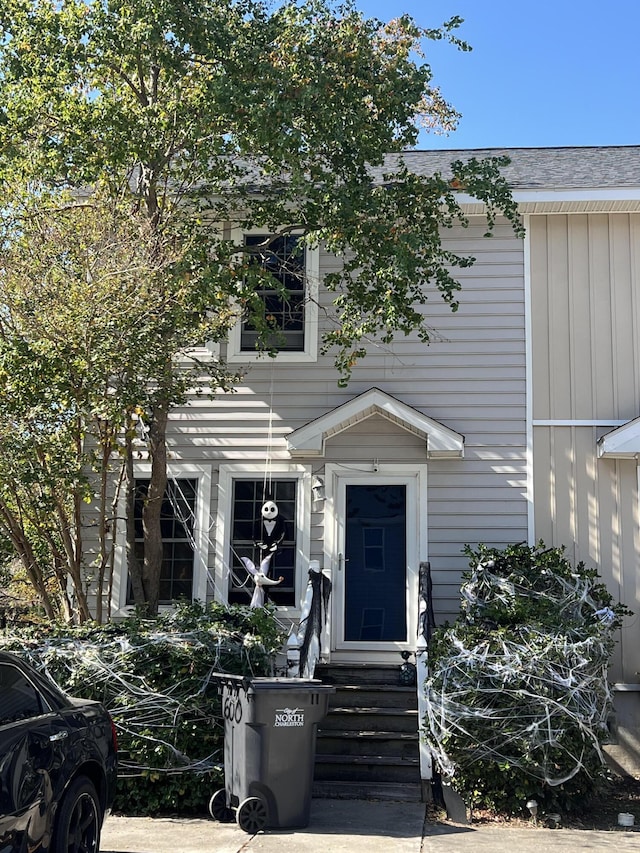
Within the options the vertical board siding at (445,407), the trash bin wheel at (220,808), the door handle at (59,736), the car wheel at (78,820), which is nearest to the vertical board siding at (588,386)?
the vertical board siding at (445,407)

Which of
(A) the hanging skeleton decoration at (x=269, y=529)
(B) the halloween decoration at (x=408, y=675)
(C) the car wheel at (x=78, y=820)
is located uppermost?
(A) the hanging skeleton decoration at (x=269, y=529)

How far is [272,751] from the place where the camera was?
21.6 ft

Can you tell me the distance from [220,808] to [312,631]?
2.35 m

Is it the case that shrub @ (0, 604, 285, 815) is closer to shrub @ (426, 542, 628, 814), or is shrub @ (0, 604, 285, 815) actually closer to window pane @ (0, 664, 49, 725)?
shrub @ (426, 542, 628, 814)

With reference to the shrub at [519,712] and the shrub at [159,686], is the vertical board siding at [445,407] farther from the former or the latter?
the shrub at [159,686]

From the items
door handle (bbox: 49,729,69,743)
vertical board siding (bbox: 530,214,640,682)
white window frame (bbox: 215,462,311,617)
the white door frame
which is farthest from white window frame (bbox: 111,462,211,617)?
door handle (bbox: 49,729,69,743)

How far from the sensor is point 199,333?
8992mm

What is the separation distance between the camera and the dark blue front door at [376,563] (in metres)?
10.0

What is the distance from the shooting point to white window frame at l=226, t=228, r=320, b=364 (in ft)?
34.7

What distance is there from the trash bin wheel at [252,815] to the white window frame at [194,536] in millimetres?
3841

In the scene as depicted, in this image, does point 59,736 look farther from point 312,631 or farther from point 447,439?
point 447,439

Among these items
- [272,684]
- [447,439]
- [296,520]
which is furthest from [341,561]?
[272,684]

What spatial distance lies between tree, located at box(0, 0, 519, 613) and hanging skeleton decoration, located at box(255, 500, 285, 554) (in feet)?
6.26

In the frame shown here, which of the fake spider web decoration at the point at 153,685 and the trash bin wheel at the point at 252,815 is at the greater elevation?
the fake spider web decoration at the point at 153,685
